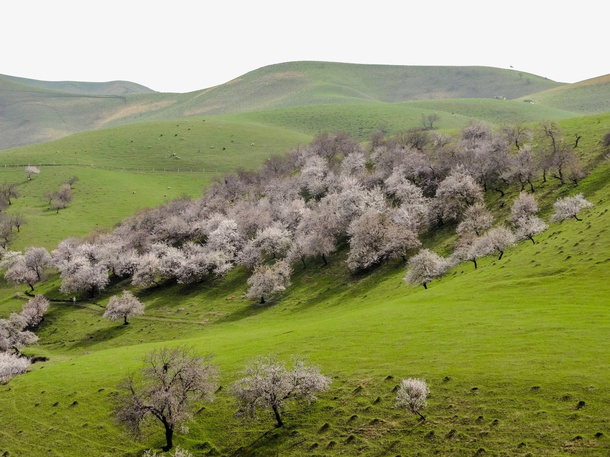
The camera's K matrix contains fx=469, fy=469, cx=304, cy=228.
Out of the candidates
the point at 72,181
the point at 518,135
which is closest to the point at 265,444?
the point at 518,135

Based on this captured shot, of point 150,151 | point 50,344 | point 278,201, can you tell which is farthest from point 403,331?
point 150,151

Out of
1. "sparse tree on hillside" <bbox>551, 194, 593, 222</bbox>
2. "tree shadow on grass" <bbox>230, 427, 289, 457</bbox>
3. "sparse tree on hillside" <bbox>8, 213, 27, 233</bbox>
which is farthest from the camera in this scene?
"sparse tree on hillside" <bbox>8, 213, 27, 233</bbox>

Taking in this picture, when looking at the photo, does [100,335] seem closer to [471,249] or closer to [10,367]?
[10,367]

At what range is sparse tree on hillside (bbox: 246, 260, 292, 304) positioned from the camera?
261 feet

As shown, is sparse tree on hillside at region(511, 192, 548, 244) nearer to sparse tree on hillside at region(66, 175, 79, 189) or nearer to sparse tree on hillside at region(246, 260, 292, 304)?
sparse tree on hillside at region(246, 260, 292, 304)

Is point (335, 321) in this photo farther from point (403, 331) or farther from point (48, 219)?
point (48, 219)

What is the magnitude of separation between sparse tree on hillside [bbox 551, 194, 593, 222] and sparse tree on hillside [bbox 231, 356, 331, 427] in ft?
156

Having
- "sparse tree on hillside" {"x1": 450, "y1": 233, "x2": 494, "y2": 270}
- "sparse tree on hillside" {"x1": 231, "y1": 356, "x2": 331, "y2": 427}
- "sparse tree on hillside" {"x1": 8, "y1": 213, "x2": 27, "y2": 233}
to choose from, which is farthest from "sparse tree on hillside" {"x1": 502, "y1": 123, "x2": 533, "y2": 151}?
"sparse tree on hillside" {"x1": 8, "y1": 213, "x2": 27, "y2": 233}

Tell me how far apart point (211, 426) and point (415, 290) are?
3493cm

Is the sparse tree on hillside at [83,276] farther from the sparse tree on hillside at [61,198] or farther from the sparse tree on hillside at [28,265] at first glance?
the sparse tree on hillside at [61,198]

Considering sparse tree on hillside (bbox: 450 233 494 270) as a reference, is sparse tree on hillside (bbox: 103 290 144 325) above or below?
below

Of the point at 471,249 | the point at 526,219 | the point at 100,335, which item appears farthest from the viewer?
the point at 100,335

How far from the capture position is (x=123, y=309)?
80.0 meters

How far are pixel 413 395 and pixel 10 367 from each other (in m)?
55.2
